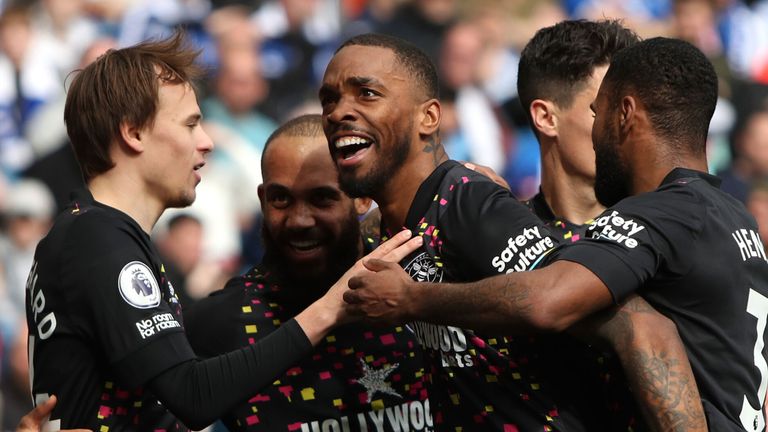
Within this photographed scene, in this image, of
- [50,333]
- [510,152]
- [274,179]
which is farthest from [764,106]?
[50,333]

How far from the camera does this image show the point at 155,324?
126 inches

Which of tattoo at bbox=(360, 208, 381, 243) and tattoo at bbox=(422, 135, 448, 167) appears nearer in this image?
tattoo at bbox=(422, 135, 448, 167)

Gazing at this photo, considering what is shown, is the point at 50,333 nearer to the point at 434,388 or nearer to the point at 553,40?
the point at 434,388

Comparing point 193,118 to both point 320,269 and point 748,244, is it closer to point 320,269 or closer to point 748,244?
point 320,269

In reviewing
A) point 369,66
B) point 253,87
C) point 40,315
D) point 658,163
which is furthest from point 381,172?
point 253,87

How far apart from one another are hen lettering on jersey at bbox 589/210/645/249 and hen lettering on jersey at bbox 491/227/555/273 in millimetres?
157

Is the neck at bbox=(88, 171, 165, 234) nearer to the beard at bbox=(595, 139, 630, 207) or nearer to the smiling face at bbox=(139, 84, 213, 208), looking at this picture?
the smiling face at bbox=(139, 84, 213, 208)

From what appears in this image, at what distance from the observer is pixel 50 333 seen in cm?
325

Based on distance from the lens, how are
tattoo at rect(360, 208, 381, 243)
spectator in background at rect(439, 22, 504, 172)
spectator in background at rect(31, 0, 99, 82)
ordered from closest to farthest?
tattoo at rect(360, 208, 381, 243) → spectator in background at rect(31, 0, 99, 82) → spectator in background at rect(439, 22, 504, 172)

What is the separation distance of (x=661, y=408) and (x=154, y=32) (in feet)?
19.7

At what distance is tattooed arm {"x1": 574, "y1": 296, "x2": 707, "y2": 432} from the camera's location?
3018mm

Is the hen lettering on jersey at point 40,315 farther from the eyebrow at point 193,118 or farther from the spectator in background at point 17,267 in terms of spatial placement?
the spectator in background at point 17,267

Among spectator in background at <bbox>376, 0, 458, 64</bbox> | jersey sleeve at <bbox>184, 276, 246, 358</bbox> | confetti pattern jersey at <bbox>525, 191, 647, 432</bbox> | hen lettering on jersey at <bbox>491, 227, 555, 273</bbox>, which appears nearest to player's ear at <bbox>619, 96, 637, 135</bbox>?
confetti pattern jersey at <bbox>525, 191, 647, 432</bbox>

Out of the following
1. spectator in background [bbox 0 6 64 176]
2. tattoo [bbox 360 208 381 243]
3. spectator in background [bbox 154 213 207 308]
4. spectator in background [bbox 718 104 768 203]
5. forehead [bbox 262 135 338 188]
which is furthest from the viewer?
spectator in background [bbox 718 104 768 203]
